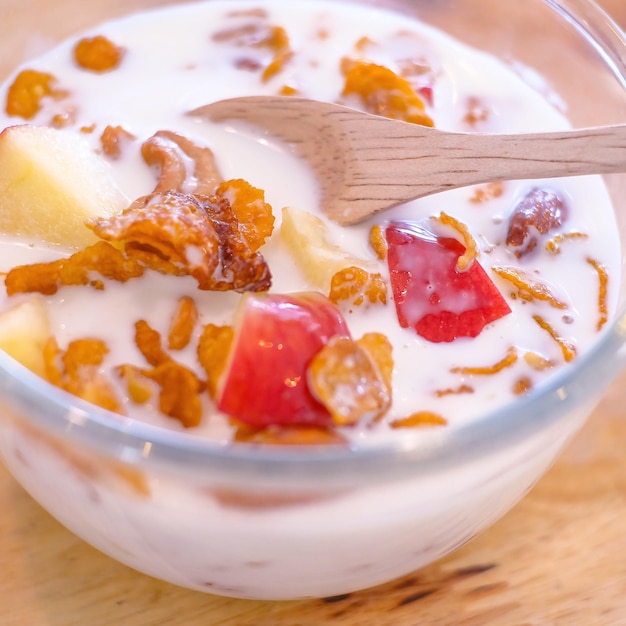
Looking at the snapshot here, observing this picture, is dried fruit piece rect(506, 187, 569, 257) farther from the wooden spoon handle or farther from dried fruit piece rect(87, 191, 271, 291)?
dried fruit piece rect(87, 191, 271, 291)

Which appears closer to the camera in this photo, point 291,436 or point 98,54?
point 291,436

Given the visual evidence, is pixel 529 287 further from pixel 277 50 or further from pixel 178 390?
pixel 277 50

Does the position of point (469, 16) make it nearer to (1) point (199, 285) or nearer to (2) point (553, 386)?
(1) point (199, 285)

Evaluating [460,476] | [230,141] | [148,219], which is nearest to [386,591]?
[460,476]

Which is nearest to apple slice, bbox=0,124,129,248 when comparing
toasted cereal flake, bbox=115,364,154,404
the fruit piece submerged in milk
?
the fruit piece submerged in milk

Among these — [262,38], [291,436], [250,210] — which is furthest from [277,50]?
[291,436]

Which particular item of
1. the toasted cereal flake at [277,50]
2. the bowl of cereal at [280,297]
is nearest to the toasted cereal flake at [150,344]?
the bowl of cereal at [280,297]

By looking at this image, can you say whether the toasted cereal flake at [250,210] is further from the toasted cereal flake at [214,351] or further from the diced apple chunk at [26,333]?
the diced apple chunk at [26,333]
